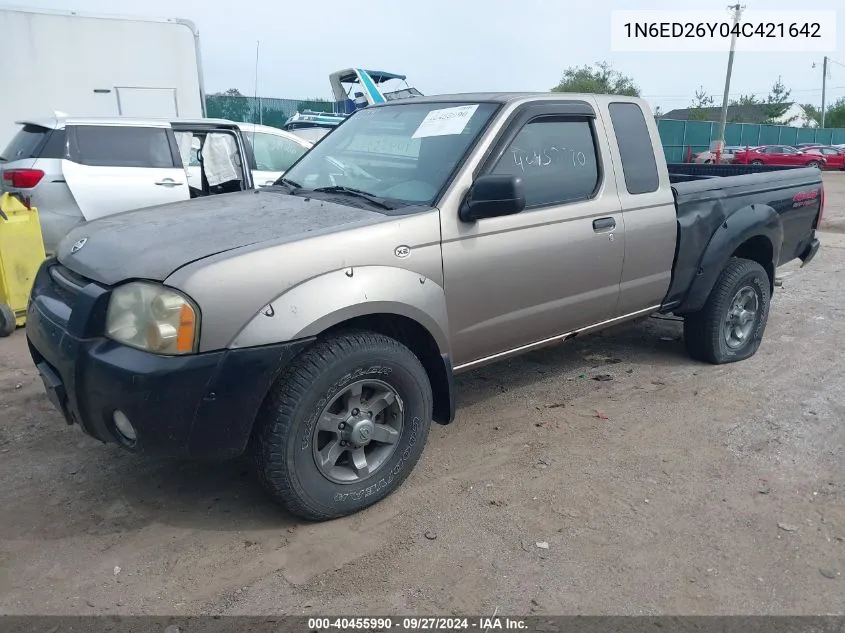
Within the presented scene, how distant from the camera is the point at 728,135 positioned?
3922 cm

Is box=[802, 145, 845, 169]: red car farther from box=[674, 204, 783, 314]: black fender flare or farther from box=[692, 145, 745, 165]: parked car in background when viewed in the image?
box=[674, 204, 783, 314]: black fender flare

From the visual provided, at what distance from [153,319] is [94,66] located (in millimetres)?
8803

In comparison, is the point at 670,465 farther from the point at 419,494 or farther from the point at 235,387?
the point at 235,387

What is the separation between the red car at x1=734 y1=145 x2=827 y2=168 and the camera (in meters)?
29.8

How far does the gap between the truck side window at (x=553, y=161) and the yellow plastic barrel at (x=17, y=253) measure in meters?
4.36

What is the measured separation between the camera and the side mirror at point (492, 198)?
313 centimetres

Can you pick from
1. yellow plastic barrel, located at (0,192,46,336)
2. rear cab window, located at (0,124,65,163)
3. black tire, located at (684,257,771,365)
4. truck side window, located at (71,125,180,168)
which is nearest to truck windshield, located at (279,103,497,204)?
black tire, located at (684,257,771,365)

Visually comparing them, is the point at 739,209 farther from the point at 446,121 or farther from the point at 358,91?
the point at 358,91

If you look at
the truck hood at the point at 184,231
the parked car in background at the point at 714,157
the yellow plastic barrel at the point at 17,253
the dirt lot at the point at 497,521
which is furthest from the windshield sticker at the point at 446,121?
the parked car in background at the point at 714,157

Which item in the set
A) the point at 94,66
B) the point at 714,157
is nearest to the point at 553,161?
the point at 94,66

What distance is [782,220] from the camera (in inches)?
201

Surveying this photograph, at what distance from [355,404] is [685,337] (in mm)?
3064

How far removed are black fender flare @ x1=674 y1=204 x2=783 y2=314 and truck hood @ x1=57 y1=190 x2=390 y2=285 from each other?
253 centimetres

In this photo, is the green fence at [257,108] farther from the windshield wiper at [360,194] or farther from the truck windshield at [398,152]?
the windshield wiper at [360,194]
